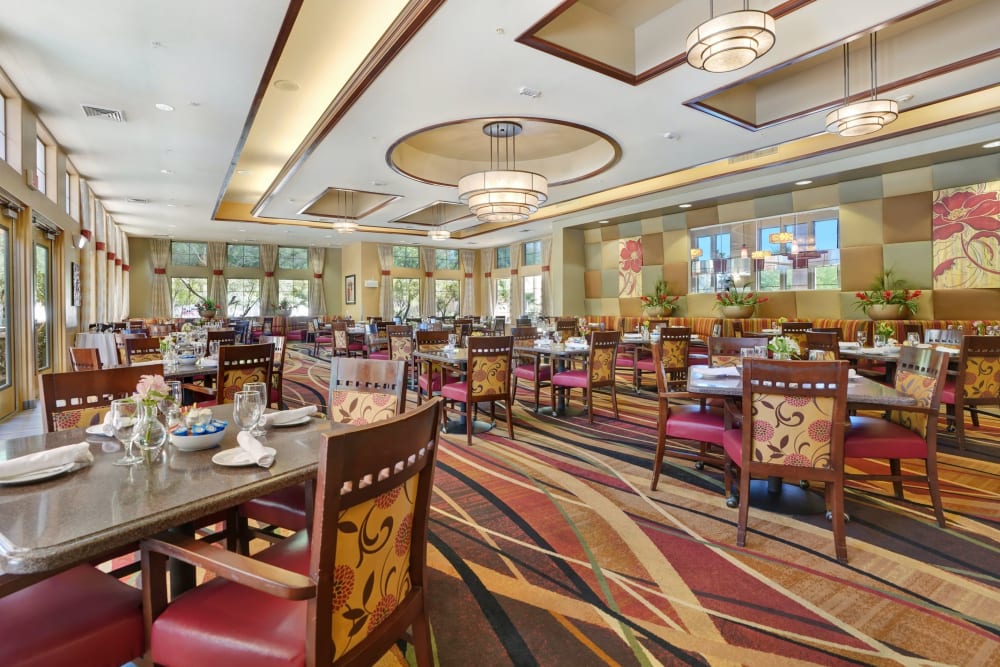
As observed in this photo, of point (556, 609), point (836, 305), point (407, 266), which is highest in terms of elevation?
point (407, 266)

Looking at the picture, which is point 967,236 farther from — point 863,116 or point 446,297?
point 446,297

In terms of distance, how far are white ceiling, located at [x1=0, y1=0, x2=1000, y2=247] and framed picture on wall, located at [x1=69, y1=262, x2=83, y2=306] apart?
4.82 feet

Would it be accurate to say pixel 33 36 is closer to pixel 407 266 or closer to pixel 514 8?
pixel 514 8

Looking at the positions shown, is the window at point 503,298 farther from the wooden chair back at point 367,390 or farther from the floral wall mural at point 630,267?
the wooden chair back at point 367,390

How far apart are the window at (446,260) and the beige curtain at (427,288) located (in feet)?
0.97

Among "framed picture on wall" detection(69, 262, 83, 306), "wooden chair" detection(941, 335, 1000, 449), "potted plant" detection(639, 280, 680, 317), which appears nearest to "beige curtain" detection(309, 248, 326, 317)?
"framed picture on wall" detection(69, 262, 83, 306)

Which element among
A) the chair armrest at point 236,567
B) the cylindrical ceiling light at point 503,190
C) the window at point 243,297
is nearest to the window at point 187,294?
the window at point 243,297

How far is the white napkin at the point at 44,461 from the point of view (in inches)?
46.5

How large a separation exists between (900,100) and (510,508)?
6.01 metres

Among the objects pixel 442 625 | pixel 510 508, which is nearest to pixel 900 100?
pixel 510 508

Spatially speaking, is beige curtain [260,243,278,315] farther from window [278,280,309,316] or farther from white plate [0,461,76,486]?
white plate [0,461,76,486]

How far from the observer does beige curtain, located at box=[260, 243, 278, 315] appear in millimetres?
16188

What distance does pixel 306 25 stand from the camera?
14.8 ft

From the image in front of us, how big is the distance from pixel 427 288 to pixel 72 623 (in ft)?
52.9
